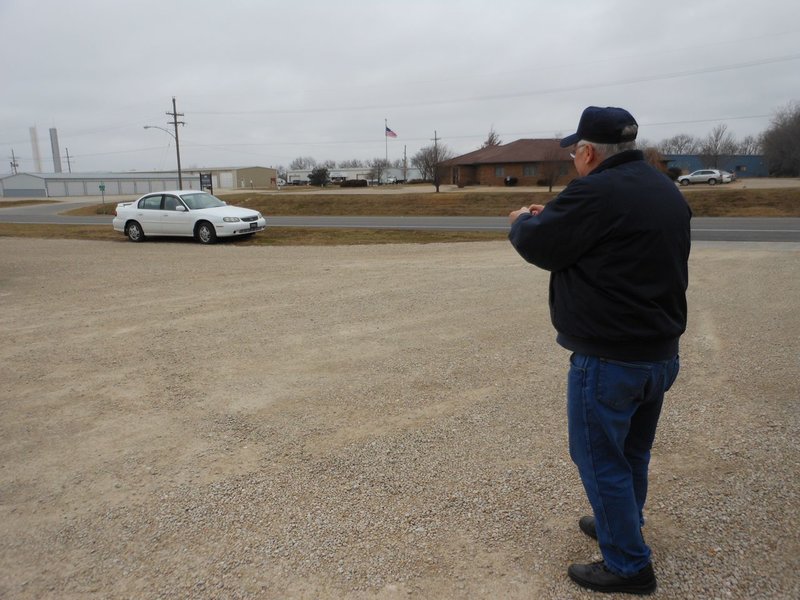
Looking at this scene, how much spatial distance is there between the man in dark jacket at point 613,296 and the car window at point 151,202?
16429 millimetres

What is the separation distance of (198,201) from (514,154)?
4083 centimetres

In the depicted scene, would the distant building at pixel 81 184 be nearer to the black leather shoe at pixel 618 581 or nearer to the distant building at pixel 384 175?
the distant building at pixel 384 175

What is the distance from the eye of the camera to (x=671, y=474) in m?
3.32

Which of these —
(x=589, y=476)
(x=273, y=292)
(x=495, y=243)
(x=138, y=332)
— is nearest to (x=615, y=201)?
(x=589, y=476)

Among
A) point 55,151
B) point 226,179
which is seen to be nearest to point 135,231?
point 226,179

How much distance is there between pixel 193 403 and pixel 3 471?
130 cm

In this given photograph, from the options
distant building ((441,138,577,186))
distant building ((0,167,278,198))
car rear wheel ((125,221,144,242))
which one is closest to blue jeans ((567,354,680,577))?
car rear wheel ((125,221,144,242))

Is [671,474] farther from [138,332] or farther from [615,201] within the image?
[138,332]

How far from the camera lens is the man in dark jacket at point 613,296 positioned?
211 cm

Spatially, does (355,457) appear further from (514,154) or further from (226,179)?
(226,179)

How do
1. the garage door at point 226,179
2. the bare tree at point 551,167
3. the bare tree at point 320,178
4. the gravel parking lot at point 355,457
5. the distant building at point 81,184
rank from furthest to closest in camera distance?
the garage door at point 226,179
the distant building at point 81,184
the bare tree at point 320,178
the bare tree at point 551,167
the gravel parking lot at point 355,457

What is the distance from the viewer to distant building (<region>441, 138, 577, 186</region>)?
167ft

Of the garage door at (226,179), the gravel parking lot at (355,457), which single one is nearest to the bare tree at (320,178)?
the garage door at (226,179)

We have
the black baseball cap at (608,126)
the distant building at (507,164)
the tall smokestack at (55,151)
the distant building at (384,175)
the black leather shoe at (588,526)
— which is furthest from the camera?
the tall smokestack at (55,151)
